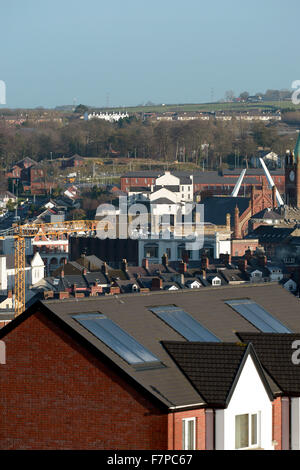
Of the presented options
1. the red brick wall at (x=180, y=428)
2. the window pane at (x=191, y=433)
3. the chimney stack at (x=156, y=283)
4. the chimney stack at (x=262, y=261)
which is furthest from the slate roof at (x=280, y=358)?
the chimney stack at (x=262, y=261)

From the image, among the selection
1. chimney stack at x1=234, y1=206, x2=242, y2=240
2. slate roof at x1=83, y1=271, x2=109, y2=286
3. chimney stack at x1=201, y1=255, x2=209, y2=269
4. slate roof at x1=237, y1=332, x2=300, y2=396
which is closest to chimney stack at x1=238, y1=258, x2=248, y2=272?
chimney stack at x1=201, y1=255, x2=209, y2=269

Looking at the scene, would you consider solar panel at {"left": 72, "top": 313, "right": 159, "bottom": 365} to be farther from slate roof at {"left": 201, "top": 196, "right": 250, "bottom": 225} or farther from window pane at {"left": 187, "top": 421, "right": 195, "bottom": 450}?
slate roof at {"left": 201, "top": 196, "right": 250, "bottom": 225}

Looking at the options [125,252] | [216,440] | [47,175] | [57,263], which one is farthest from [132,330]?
[47,175]

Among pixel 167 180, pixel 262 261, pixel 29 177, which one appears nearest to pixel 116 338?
pixel 262 261

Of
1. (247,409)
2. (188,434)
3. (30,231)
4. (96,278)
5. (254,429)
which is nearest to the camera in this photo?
(188,434)

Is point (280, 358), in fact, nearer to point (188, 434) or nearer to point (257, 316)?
point (188, 434)

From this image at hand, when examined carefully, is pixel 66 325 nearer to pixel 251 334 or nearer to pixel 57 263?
pixel 251 334
